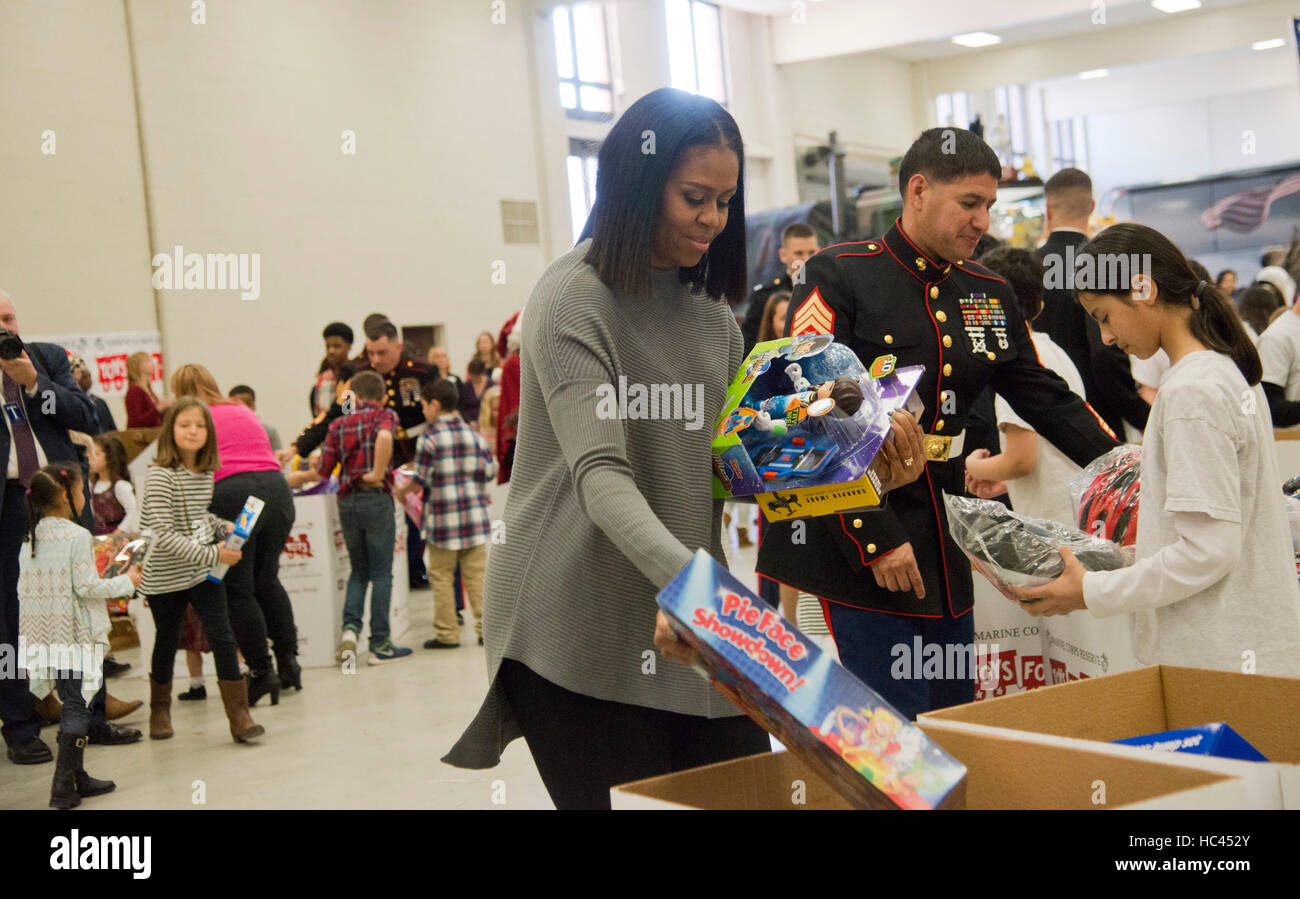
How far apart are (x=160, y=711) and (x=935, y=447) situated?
3913 mm

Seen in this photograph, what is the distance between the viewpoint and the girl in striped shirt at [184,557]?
4852 millimetres

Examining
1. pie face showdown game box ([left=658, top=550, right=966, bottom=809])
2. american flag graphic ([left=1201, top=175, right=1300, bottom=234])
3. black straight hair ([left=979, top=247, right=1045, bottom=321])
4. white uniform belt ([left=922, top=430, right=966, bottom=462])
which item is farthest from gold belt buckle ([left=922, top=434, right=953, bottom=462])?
american flag graphic ([left=1201, top=175, right=1300, bottom=234])

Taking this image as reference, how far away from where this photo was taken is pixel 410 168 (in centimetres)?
1153

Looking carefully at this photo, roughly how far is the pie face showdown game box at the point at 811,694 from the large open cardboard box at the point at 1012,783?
188 millimetres

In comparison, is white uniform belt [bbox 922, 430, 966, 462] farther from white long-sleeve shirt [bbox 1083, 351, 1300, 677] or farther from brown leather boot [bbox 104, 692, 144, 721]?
brown leather boot [bbox 104, 692, 144, 721]

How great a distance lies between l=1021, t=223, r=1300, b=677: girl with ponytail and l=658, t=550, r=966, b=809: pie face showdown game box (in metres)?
0.82

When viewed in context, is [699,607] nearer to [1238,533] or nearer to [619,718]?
[619,718]

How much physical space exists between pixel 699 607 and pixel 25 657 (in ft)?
12.7

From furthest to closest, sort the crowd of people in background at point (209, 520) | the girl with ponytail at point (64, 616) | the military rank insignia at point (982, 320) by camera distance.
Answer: the crowd of people in background at point (209, 520), the girl with ponytail at point (64, 616), the military rank insignia at point (982, 320)

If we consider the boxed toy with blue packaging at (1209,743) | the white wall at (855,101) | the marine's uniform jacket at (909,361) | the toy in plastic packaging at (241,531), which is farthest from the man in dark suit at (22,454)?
the white wall at (855,101)

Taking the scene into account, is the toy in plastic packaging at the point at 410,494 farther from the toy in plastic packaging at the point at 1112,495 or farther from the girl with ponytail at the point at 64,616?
the toy in plastic packaging at the point at 1112,495

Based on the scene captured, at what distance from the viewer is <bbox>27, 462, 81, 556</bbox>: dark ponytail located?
4.29 metres

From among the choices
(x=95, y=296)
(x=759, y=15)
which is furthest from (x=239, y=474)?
(x=759, y=15)

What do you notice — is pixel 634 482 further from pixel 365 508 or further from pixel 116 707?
pixel 365 508
